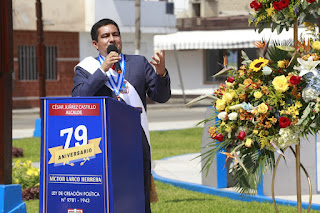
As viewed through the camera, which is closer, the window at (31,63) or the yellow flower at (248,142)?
the yellow flower at (248,142)

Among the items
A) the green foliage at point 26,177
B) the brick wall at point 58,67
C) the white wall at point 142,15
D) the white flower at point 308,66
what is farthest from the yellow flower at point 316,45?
the white wall at point 142,15

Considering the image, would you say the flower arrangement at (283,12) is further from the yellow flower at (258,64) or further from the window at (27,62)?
the window at (27,62)

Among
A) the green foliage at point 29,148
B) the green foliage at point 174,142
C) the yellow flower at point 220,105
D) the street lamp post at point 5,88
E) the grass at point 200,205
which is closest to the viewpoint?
the yellow flower at point 220,105

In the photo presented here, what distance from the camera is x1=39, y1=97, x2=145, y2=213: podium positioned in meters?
4.64

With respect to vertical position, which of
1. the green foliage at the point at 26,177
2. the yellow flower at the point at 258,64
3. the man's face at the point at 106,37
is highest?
the man's face at the point at 106,37

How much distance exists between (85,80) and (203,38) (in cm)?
3665

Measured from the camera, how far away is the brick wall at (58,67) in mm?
33188

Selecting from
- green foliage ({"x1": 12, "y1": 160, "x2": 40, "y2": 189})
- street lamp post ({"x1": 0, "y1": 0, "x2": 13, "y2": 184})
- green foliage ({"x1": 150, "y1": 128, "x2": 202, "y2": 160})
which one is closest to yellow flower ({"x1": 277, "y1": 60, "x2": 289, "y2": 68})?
street lamp post ({"x1": 0, "y1": 0, "x2": 13, "y2": 184})

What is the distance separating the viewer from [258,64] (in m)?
5.55

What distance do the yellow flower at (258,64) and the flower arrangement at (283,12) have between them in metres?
0.39

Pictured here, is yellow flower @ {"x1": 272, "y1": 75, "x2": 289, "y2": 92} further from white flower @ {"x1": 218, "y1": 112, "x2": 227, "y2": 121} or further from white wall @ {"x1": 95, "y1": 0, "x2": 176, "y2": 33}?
white wall @ {"x1": 95, "y1": 0, "x2": 176, "y2": 33}

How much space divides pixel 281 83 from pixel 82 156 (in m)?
1.56

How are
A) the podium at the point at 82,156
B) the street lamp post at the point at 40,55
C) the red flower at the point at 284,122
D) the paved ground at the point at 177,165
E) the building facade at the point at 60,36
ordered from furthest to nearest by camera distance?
the building facade at the point at 60,36
the street lamp post at the point at 40,55
the paved ground at the point at 177,165
the red flower at the point at 284,122
the podium at the point at 82,156

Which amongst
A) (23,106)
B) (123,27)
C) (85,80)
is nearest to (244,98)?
(85,80)
